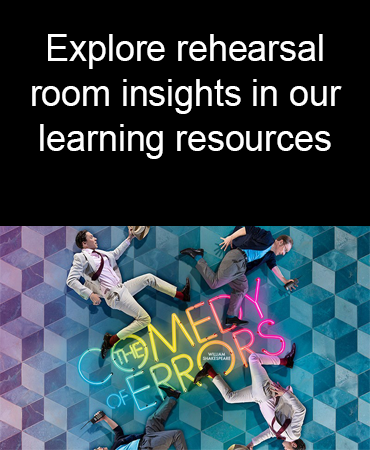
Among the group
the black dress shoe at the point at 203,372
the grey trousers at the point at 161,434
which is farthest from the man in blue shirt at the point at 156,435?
the black dress shoe at the point at 203,372

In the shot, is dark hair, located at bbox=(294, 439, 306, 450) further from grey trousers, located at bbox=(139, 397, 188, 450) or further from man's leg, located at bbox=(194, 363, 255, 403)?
grey trousers, located at bbox=(139, 397, 188, 450)

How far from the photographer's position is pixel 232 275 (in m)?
6.32

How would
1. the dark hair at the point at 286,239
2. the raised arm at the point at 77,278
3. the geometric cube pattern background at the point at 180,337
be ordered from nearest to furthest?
the raised arm at the point at 77,278 < the dark hair at the point at 286,239 < the geometric cube pattern background at the point at 180,337

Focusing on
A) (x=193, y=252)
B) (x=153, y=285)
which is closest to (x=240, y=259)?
(x=193, y=252)

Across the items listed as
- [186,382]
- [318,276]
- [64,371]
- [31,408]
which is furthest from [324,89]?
[31,408]

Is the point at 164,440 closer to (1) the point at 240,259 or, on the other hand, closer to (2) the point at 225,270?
(2) the point at 225,270

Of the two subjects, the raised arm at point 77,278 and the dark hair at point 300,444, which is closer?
the raised arm at point 77,278

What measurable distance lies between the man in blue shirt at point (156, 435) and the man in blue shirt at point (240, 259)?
4.48ft

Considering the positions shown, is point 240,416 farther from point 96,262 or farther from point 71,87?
point 71,87

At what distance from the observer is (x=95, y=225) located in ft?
21.3

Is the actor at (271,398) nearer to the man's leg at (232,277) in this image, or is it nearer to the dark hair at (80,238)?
the man's leg at (232,277)

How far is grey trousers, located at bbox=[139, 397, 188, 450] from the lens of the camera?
6.31 m

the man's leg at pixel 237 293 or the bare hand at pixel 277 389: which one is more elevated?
the man's leg at pixel 237 293

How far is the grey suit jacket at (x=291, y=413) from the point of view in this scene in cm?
635
